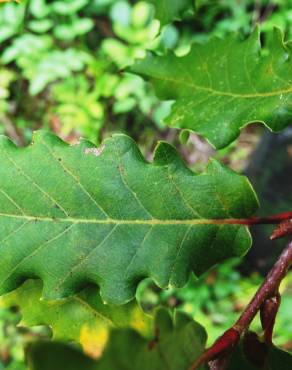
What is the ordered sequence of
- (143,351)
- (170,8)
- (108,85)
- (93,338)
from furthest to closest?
(108,85) < (170,8) < (93,338) < (143,351)

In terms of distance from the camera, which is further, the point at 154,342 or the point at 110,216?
the point at 110,216

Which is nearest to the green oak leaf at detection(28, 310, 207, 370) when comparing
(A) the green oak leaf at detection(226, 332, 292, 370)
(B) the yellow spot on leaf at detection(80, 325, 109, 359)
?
(A) the green oak leaf at detection(226, 332, 292, 370)

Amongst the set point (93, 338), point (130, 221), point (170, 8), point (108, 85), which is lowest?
point (108, 85)

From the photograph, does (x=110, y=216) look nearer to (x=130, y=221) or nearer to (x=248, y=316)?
(x=130, y=221)

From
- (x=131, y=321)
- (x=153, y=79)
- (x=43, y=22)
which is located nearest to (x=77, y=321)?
(x=131, y=321)

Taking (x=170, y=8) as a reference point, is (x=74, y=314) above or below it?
below

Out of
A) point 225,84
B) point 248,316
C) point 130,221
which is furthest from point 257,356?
point 225,84

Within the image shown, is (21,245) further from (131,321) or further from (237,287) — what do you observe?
(237,287)

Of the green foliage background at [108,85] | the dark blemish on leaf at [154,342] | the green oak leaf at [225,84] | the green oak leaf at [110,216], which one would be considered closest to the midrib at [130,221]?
the green oak leaf at [110,216]
